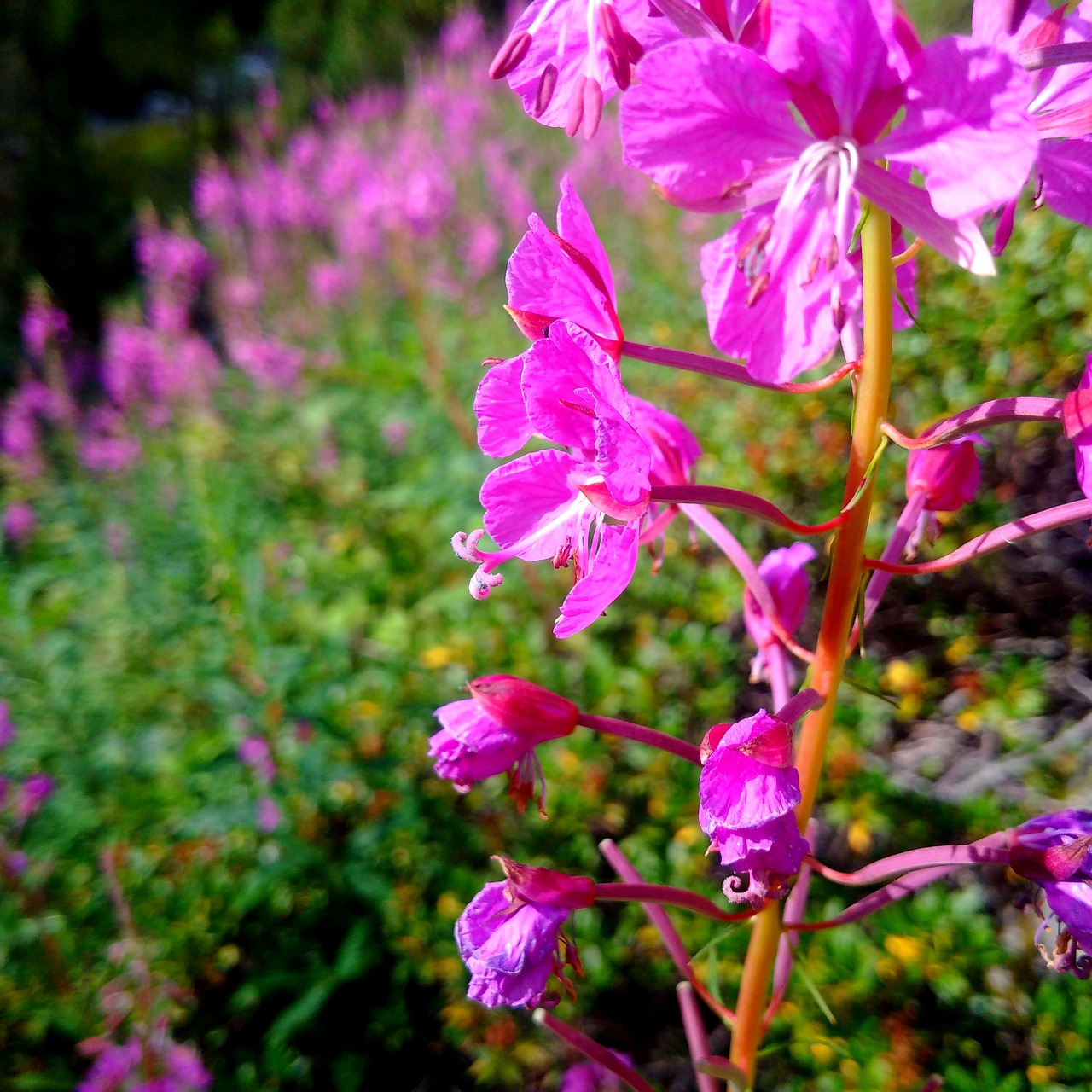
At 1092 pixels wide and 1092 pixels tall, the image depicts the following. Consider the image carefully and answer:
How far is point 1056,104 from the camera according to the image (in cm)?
76

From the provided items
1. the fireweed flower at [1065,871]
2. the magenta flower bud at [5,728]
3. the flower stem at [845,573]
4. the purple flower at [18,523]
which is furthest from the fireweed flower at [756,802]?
the purple flower at [18,523]

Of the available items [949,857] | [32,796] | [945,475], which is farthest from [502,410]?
[32,796]

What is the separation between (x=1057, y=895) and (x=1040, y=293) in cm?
243

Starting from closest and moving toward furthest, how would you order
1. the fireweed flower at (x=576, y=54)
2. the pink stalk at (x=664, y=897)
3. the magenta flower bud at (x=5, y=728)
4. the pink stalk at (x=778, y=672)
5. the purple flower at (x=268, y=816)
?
the fireweed flower at (x=576, y=54), the pink stalk at (x=664, y=897), the pink stalk at (x=778, y=672), the purple flower at (x=268, y=816), the magenta flower bud at (x=5, y=728)

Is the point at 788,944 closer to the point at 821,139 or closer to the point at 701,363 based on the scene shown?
the point at 701,363

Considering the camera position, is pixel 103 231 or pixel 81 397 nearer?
pixel 81 397

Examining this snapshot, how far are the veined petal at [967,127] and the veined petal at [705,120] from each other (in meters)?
0.10

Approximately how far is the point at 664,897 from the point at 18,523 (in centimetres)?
510

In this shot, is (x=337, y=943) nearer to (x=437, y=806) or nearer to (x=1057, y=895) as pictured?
(x=437, y=806)

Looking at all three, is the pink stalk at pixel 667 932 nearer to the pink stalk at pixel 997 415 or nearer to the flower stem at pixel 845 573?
the flower stem at pixel 845 573

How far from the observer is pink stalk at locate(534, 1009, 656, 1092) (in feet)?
3.44

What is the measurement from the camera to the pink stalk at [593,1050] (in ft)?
3.44

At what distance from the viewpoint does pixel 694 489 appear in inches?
31.3

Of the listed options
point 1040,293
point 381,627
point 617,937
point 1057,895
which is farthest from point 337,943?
point 1040,293
